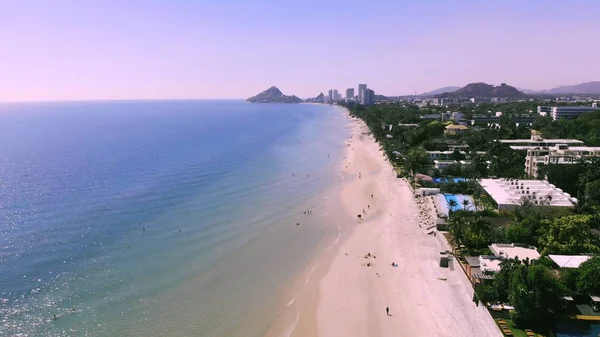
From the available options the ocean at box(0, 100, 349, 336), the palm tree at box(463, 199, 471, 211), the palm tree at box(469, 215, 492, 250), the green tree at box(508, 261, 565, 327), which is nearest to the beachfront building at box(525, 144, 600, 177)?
the palm tree at box(463, 199, 471, 211)

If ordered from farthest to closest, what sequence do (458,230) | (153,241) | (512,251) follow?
(153,241) → (458,230) → (512,251)

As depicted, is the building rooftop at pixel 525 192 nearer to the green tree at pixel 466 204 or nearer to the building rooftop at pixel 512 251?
the green tree at pixel 466 204

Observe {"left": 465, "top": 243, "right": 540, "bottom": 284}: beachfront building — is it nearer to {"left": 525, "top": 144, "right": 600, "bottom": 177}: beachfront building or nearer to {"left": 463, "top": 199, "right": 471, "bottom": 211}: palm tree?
{"left": 463, "top": 199, "right": 471, "bottom": 211}: palm tree

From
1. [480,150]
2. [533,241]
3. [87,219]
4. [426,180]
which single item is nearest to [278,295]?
[533,241]

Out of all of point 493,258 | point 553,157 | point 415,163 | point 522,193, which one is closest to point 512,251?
point 493,258

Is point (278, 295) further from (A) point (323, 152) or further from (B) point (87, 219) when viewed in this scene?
(A) point (323, 152)

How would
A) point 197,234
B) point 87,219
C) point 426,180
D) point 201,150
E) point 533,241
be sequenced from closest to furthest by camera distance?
point 533,241 → point 197,234 → point 87,219 → point 426,180 → point 201,150

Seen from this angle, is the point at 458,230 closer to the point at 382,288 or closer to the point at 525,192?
the point at 382,288
